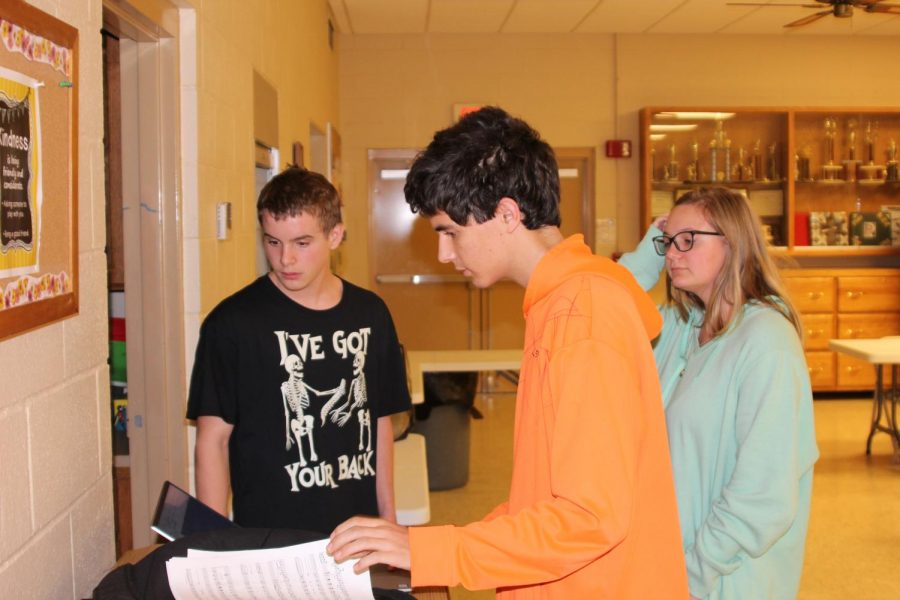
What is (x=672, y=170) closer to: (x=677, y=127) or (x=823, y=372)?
(x=677, y=127)

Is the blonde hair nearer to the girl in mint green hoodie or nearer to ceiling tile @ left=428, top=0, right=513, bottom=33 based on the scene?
the girl in mint green hoodie

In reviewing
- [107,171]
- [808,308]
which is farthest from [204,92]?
[808,308]

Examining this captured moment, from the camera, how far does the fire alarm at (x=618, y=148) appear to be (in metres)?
7.55

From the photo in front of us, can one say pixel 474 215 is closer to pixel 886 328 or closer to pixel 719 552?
pixel 719 552

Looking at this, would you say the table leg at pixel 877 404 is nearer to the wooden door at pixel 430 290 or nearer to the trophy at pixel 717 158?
the trophy at pixel 717 158

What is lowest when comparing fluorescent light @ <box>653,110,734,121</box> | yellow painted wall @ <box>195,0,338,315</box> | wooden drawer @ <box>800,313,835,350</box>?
wooden drawer @ <box>800,313,835,350</box>

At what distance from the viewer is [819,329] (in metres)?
7.27

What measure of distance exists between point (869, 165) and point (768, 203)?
93 cm

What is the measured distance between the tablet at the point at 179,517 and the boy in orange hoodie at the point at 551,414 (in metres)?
0.42

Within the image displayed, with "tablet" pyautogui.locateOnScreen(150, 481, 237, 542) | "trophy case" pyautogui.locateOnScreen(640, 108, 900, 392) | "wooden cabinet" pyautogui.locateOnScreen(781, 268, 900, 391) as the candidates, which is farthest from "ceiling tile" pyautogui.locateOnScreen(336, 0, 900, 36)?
"tablet" pyautogui.locateOnScreen(150, 481, 237, 542)

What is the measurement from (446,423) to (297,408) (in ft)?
9.77

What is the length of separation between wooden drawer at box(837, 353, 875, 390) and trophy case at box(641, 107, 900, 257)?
36.8 inches

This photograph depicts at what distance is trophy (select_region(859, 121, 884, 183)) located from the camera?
7512mm

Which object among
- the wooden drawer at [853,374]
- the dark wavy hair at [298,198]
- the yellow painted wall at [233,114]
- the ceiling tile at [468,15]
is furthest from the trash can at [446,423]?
the wooden drawer at [853,374]
